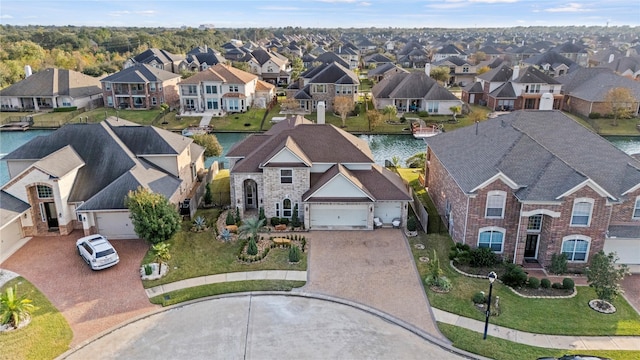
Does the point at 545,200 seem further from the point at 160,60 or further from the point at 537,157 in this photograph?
the point at 160,60

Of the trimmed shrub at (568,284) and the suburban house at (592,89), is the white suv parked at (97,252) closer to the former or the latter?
the trimmed shrub at (568,284)

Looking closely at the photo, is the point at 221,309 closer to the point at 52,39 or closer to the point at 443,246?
the point at 443,246

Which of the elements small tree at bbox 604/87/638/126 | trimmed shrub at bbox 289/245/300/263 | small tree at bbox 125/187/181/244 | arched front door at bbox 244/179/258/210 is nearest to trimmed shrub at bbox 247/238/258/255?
trimmed shrub at bbox 289/245/300/263

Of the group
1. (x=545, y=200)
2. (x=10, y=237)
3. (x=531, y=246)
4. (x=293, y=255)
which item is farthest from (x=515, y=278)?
(x=10, y=237)

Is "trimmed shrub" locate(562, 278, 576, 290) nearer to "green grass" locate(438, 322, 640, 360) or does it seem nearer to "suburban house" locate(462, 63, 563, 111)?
"green grass" locate(438, 322, 640, 360)

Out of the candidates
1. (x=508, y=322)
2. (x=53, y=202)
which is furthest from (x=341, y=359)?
(x=53, y=202)

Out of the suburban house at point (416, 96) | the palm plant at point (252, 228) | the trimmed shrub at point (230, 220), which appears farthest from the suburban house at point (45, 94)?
the palm plant at point (252, 228)
